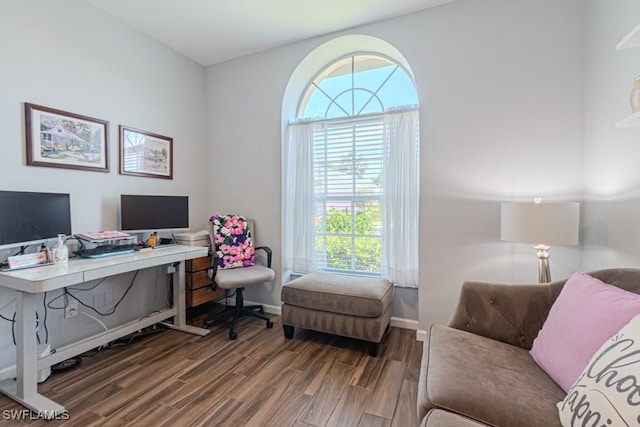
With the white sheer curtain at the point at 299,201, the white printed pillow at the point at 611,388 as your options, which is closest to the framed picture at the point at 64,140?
the white sheer curtain at the point at 299,201

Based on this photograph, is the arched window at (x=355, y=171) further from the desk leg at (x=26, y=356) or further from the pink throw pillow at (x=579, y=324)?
the desk leg at (x=26, y=356)

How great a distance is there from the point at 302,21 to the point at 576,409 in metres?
3.06

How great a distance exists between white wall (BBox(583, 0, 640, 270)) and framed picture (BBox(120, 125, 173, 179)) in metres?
3.56

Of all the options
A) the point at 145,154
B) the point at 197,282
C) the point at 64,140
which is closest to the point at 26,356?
the point at 197,282

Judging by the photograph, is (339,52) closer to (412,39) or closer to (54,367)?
(412,39)

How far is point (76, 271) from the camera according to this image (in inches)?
68.1

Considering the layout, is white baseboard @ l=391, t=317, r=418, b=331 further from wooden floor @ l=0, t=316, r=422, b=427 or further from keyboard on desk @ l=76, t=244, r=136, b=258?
keyboard on desk @ l=76, t=244, r=136, b=258

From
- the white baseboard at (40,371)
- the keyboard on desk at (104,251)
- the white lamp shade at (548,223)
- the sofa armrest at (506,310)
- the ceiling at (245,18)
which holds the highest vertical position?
the ceiling at (245,18)

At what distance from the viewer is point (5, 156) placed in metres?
1.90

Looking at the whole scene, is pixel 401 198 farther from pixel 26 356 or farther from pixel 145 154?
pixel 26 356

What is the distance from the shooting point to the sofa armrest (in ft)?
4.96

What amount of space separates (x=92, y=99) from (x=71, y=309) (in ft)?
5.56

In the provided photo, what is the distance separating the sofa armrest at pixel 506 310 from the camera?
1.51 meters

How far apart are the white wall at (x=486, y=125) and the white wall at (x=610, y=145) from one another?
0.12m
